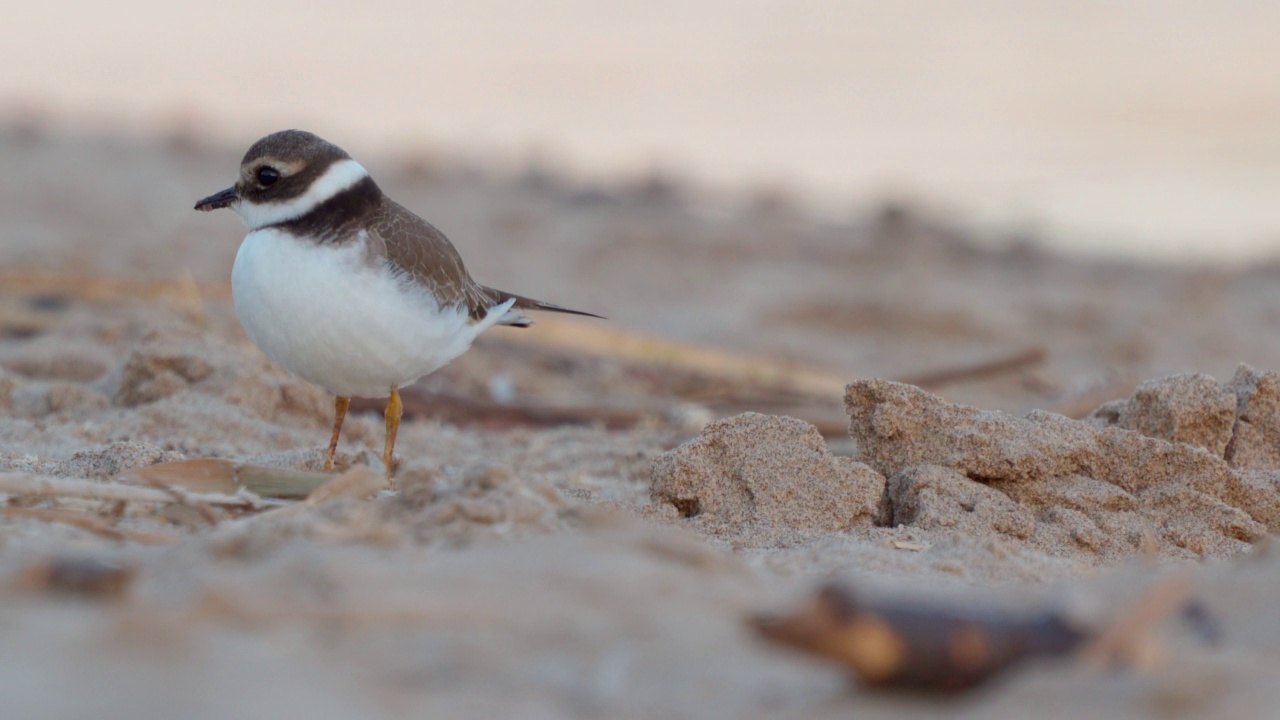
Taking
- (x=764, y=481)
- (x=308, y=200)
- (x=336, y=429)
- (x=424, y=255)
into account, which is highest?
(x=308, y=200)

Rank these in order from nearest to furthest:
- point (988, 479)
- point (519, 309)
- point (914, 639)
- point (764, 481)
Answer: point (914, 639) < point (764, 481) < point (988, 479) < point (519, 309)

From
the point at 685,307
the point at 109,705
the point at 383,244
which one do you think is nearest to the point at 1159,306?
the point at 685,307

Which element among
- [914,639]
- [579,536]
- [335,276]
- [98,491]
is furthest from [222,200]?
[914,639]

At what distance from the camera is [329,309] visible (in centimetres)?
379

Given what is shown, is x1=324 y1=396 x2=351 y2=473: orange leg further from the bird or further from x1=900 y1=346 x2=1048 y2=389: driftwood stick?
x1=900 y1=346 x2=1048 y2=389: driftwood stick

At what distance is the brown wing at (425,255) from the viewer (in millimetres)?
4027

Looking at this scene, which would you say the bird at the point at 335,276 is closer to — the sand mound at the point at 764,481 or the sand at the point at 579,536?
the sand at the point at 579,536

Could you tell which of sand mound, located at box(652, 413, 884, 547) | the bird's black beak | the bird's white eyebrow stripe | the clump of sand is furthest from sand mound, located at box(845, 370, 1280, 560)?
the bird's black beak

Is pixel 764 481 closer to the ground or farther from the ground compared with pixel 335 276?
closer to the ground

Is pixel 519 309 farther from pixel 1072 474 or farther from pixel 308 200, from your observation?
pixel 1072 474

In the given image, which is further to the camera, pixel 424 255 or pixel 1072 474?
pixel 424 255

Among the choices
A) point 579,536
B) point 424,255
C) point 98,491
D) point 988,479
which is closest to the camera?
point 579,536

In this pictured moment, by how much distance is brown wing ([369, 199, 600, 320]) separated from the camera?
13.2 feet

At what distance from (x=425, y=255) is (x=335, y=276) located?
0.39 metres
